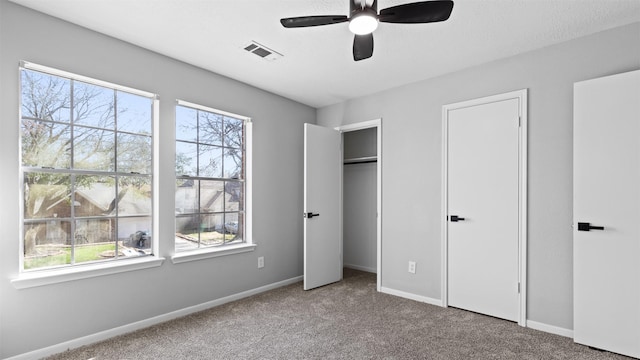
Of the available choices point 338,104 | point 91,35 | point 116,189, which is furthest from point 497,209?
point 91,35

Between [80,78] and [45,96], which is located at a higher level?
[80,78]

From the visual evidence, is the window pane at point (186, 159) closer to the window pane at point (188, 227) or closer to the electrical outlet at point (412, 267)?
the window pane at point (188, 227)

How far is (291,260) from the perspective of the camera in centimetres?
437

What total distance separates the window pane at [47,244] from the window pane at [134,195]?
42 cm

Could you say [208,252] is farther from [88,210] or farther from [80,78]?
[80,78]

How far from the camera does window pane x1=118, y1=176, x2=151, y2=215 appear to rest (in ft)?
9.36

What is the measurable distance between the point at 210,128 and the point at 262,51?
3.64 ft

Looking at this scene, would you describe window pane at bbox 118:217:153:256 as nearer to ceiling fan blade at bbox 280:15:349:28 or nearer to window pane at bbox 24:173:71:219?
window pane at bbox 24:173:71:219

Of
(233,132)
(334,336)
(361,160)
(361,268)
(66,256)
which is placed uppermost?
(233,132)

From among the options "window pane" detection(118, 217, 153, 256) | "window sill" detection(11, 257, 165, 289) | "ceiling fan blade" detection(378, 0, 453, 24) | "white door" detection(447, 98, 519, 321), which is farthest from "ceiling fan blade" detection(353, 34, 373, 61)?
"window sill" detection(11, 257, 165, 289)

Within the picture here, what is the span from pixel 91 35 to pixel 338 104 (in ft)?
9.40

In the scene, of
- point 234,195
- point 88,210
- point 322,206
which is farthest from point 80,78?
point 322,206

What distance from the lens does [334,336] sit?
272 cm

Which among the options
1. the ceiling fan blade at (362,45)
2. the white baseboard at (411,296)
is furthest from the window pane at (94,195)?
the white baseboard at (411,296)
